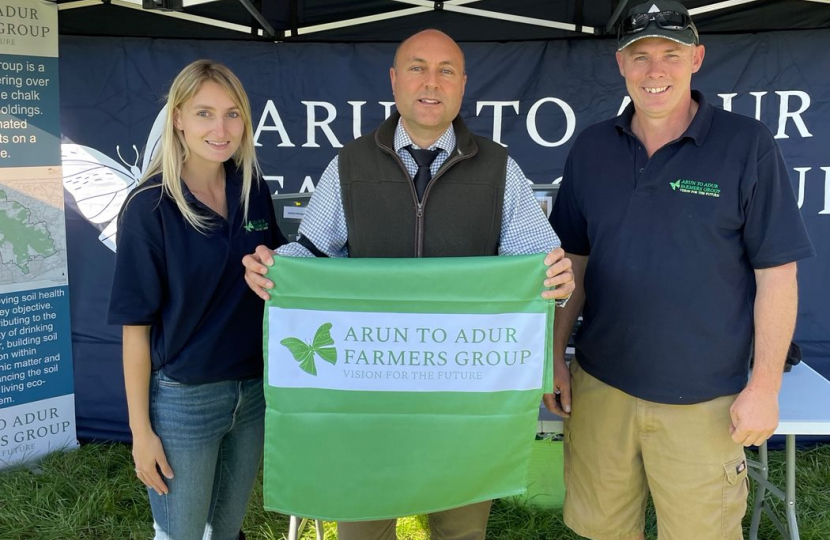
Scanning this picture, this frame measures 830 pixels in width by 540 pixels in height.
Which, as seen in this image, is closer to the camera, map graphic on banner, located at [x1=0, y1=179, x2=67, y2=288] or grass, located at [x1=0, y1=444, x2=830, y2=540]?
grass, located at [x1=0, y1=444, x2=830, y2=540]

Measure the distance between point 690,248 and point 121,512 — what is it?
267 cm

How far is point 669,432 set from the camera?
71.3 inches

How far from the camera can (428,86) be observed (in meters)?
1.79

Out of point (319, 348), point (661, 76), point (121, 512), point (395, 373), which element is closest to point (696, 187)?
point (661, 76)

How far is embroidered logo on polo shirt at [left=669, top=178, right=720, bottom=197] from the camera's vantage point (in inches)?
66.9

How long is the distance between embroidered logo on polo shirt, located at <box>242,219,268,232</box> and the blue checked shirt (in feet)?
0.34

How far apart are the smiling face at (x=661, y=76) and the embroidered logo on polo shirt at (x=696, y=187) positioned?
0.65 ft

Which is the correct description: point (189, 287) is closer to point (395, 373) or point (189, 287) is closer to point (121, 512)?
point (395, 373)

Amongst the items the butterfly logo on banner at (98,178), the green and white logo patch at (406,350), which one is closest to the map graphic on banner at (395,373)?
the green and white logo patch at (406,350)

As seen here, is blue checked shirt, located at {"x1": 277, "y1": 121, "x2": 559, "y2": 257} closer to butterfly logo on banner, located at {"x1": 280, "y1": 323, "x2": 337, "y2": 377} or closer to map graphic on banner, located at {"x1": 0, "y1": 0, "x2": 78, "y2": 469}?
butterfly logo on banner, located at {"x1": 280, "y1": 323, "x2": 337, "y2": 377}

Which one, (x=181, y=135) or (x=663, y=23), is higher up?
(x=663, y=23)

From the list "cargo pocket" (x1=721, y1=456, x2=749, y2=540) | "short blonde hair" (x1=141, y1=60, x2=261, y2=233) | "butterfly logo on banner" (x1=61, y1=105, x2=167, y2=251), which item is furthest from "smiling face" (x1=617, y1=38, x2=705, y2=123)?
"butterfly logo on banner" (x1=61, y1=105, x2=167, y2=251)

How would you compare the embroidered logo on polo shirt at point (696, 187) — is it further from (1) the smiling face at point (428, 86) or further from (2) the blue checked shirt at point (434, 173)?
(1) the smiling face at point (428, 86)

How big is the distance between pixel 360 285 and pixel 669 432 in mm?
931
